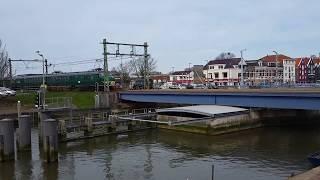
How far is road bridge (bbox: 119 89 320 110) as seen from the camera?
145 feet

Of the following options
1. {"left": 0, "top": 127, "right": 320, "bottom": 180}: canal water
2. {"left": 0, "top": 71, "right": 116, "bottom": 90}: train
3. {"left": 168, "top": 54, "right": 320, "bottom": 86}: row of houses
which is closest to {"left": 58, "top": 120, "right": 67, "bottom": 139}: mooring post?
{"left": 0, "top": 127, "right": 320, "bottom": 180}: canal water

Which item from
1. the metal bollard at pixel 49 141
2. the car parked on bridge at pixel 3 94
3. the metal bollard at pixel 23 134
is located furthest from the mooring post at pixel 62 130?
the car parked on bridge at pixel 3 94

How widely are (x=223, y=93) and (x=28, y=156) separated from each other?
26183mm

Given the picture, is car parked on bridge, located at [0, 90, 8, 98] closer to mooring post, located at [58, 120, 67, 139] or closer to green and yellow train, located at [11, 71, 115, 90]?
green and yellow train, located at [11, 71, 115, 90]

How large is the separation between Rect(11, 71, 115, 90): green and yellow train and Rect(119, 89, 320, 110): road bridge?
15.6 m

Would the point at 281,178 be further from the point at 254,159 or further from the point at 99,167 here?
the point at 99,167

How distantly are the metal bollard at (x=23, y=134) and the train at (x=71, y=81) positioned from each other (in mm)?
39071

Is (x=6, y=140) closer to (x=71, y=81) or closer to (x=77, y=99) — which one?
(x=77, y=99)

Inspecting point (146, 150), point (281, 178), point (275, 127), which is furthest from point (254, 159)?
point (275, 127)

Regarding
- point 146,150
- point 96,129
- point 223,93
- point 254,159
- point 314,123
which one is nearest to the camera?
point 254,159

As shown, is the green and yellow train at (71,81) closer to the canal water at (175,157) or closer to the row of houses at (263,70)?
the canal water at (175,157)

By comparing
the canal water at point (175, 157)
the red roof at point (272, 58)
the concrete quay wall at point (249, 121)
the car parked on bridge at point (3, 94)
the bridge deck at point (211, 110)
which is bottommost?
the canal water at point (175, 157)

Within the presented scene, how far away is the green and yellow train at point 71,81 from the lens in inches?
3284

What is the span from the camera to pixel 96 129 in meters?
49.3
